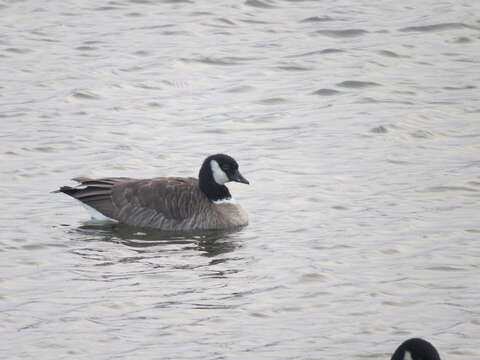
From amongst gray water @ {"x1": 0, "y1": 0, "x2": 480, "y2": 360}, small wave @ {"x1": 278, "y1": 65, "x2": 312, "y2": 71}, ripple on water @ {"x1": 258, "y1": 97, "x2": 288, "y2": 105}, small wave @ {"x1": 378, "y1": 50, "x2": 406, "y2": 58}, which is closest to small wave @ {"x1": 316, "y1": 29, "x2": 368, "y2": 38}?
gray water @ {"x1": 0, "y1": 0, "x2": 480, "y2": 360}

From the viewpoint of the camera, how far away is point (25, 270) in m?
12.7

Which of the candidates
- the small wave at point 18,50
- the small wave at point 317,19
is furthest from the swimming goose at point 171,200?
the small wave at point 317,19

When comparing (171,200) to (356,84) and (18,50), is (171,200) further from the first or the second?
(18,50)

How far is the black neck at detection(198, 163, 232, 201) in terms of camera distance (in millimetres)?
14961

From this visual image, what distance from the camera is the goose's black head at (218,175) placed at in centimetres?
1481

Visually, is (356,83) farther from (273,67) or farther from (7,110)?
(7,110)

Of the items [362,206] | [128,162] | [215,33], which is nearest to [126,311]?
[362,206]

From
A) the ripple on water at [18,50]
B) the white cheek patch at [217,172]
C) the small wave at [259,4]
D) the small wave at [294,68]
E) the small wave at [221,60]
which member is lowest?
the white cheek patch at [217,172]

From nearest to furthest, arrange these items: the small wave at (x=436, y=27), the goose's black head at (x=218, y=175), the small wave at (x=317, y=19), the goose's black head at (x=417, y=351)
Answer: the goose's black head at (x=417, y=351), the goose's black head at (x=218, y=175), the small wave at (x=436, y=27), the small wave at (x=317, y=19)

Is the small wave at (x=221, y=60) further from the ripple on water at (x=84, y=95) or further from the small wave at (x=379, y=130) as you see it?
the small wave at (x=379, y=130)

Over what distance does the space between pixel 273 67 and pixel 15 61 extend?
490 centimetres

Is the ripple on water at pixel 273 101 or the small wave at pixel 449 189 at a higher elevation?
the ripple on water at pixel 273 101

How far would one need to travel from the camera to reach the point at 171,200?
583 inches

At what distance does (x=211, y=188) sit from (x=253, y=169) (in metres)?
1.63
